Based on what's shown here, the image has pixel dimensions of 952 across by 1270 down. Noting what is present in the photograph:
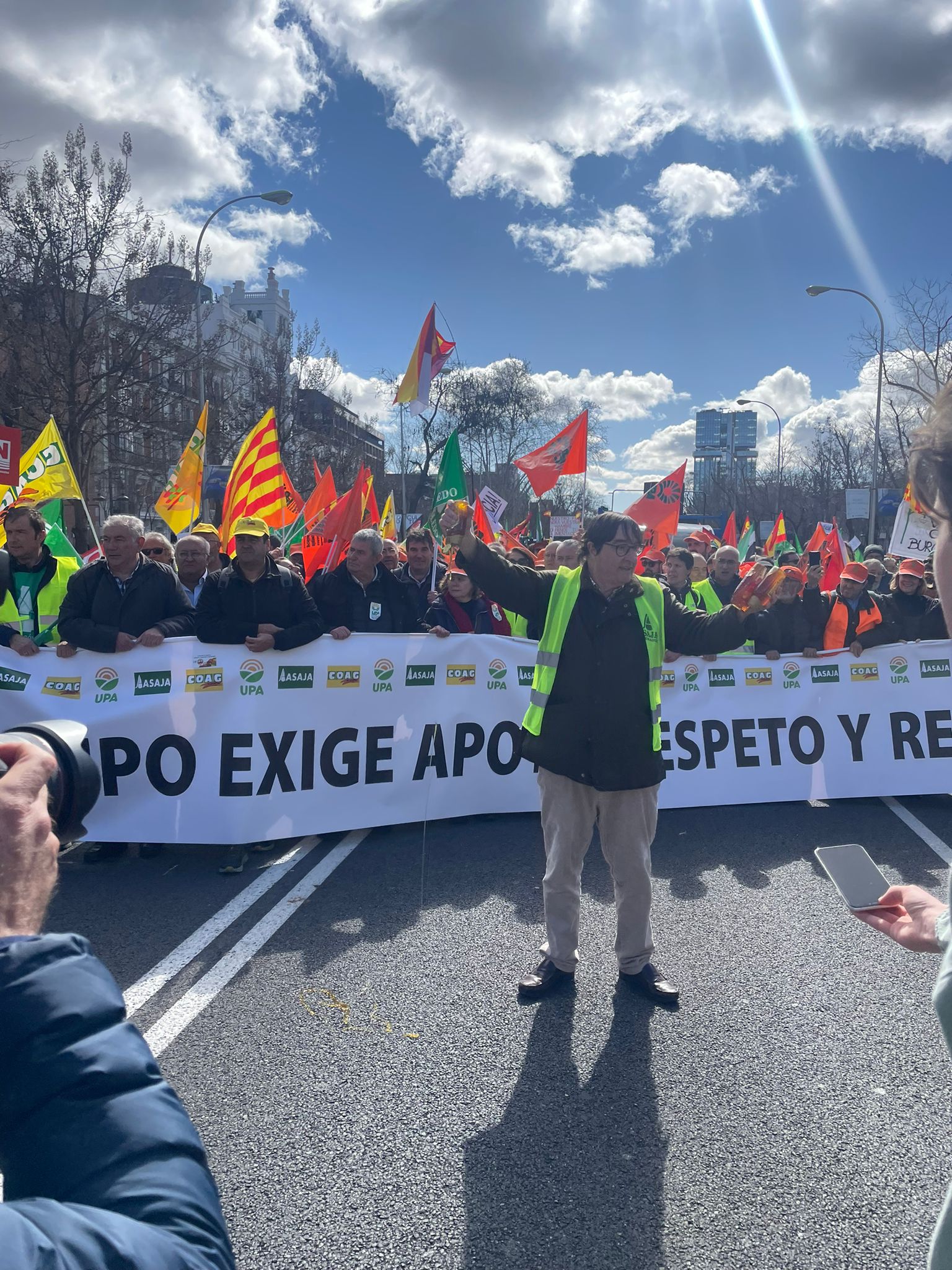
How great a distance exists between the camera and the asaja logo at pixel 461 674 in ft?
21.8

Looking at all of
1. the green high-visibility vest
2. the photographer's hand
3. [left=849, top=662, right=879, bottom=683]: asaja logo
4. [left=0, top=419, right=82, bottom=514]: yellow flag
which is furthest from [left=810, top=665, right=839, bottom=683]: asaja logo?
[left=0, top=419, right=82, bottom=514]: yellow flag

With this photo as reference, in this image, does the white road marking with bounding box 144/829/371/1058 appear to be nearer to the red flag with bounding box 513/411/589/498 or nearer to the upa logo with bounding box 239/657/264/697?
the upa logo with bounding box 239/657/264/697

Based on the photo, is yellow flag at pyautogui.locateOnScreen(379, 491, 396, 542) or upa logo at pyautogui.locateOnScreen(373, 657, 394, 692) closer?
upa logo at pyautogui.locateOnScreen(373, 657, 394, 692)

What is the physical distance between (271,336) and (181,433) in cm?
1196

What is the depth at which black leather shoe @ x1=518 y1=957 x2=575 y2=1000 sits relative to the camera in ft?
12.4

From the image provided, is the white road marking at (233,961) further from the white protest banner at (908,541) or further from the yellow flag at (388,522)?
the yellow flag at (388,522)

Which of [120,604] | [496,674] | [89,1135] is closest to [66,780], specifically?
[89,1135]

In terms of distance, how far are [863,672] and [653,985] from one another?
4.52 m

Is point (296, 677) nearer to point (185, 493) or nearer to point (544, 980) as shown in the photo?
point (544, 980)

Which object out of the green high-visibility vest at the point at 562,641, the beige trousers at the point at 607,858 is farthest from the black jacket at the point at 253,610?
the beige trousers at the point at 607,858

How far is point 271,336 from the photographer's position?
35.4 meters

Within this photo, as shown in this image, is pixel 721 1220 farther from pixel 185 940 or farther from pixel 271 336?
pixel 271 336

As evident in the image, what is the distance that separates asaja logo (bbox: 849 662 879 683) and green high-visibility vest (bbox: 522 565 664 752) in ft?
13.0

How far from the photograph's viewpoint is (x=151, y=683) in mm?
5945
